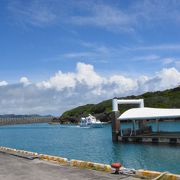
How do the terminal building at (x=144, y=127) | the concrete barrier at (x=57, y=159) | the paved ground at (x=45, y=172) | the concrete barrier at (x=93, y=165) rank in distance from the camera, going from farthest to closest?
the terminal building at (x=144, y=127) < the concrete barrier at (x=57, y=159) < the concrete barrier at (x=93, y=165) < the paved ground at (x=45, y=172)

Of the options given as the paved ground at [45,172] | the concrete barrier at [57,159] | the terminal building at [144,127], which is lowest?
the paved ground at [45,172]

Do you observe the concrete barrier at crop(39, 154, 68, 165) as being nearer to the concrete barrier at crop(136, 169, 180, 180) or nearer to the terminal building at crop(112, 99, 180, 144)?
the concrete barrier at crop(136, 169, 180, 180)

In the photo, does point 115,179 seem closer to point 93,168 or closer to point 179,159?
point 93,168

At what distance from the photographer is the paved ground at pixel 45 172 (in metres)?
17.3

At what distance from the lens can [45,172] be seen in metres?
19.2

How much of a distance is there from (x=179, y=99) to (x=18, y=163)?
6616 inches

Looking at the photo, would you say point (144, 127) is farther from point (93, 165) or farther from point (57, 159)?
point (93, 165)

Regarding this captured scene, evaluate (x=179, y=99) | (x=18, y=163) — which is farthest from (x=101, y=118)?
(x=18, y=163)

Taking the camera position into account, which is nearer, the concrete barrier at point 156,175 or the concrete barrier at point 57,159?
the concrete barrier at point 156,175

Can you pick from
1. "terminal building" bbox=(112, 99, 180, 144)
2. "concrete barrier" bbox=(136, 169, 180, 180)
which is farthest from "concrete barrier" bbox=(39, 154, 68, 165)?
"terminal building" bbox=(112, 99, 180, 144)

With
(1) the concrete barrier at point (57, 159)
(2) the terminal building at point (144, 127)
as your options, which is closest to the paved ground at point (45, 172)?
(1) the concrete barrier at point (57, 159)

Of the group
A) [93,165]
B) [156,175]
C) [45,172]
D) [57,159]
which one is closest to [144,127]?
[57,159]

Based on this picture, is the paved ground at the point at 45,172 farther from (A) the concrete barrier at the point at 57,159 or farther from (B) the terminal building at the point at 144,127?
(B) the terminal building at the point at 144,127

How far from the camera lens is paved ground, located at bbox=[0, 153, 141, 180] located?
17.3 m
